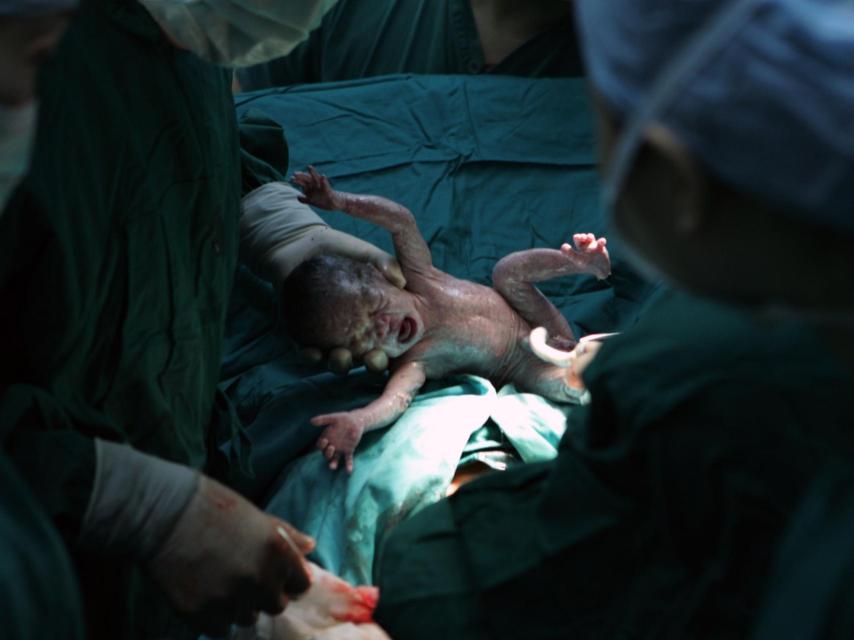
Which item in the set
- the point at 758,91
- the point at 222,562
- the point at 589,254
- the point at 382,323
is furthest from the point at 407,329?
the point at 758,91

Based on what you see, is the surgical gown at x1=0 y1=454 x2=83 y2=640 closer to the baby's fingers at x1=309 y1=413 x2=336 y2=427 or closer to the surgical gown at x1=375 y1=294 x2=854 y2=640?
the surgical gown at x1=375 y1=294 x2=854 y2=640

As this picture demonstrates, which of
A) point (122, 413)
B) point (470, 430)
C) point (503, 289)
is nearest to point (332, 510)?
point (470, 430)

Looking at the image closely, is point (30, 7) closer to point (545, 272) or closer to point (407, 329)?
point (407, 329)

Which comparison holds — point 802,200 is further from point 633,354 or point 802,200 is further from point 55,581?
point 55,581

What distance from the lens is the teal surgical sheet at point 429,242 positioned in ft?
5.08

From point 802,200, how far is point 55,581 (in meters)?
0.65

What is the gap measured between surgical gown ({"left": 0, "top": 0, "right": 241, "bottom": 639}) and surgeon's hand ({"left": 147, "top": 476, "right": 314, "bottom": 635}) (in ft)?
0.33

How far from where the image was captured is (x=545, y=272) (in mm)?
1896

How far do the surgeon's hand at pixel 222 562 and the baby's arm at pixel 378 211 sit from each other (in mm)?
782

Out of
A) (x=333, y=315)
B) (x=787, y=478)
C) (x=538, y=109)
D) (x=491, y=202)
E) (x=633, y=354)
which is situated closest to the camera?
(x=787, y=478)

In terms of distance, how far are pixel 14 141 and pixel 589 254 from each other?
120 cm

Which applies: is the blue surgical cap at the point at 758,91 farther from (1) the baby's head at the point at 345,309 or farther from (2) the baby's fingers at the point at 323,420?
(1) the baby's head at the point at 345,309

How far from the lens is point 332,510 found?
5.05 ft

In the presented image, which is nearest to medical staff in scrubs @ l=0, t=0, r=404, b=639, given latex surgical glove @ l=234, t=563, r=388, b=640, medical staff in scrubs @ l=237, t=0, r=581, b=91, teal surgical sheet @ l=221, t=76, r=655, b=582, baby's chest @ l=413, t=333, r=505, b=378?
latex surgical glove @ l=234, t=563, r=388, b=640
